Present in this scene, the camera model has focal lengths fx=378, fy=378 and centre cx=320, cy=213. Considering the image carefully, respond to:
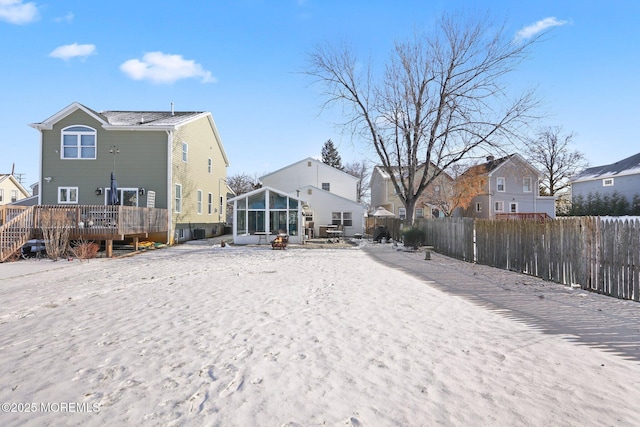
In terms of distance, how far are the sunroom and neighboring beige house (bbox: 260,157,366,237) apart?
2.60 meters

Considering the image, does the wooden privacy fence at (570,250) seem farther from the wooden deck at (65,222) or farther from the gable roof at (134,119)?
the gable roof at (134,119)

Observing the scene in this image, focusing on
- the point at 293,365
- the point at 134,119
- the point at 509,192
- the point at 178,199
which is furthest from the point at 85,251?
the point at 509,192

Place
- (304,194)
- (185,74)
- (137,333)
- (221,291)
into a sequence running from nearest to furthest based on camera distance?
(137,333) < (221,291) < (185,74) < (304,194)

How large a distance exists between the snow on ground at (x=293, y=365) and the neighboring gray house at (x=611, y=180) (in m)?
36.0

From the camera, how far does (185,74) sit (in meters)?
15.9

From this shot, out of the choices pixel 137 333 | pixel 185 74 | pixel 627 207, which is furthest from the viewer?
pixel 627 207

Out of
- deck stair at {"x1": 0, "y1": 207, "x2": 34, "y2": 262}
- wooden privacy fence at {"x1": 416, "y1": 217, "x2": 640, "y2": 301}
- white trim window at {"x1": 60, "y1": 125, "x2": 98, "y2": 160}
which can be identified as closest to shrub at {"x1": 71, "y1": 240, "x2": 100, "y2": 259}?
deck stair at {"x1": 0, "y1": 207, "x2": 34, "y2": 262}

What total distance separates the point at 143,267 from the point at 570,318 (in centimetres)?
1129

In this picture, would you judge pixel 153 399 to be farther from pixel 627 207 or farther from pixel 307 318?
pixel 627 207

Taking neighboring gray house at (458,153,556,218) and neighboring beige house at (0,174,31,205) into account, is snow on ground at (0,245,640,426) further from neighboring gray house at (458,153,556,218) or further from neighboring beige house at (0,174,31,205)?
neighboring beige house at (0,174,31,205)

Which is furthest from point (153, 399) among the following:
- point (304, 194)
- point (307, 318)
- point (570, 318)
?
point (304, 194)

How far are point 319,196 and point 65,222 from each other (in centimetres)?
1792

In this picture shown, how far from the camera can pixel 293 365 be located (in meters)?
4.03

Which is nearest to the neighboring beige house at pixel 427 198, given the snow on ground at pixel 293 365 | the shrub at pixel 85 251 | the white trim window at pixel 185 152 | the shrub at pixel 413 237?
the shrub at pixel 413 237
